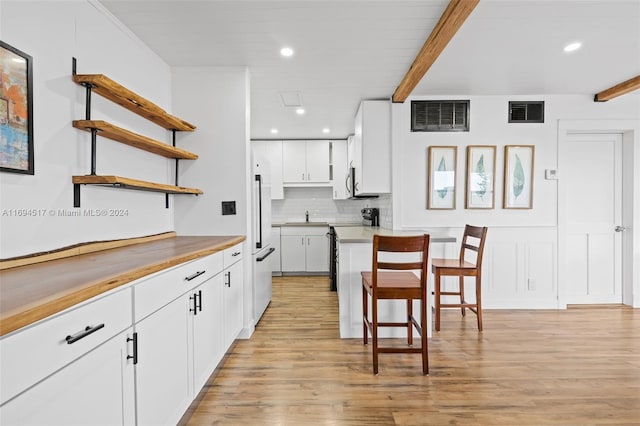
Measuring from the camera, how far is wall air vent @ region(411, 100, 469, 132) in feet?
12.1

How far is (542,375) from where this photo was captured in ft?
7.36

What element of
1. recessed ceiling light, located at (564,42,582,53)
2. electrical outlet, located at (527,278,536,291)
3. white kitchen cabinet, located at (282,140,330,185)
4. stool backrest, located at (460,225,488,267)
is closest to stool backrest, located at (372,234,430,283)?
stool backrest, located at (460,225,488,267)

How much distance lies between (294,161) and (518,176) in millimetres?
3392

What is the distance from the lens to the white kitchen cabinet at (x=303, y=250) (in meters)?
5.46

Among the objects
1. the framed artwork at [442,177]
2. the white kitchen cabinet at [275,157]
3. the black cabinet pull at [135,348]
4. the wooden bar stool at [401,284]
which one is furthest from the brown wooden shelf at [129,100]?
the white kitchen cabinet at [275,157]

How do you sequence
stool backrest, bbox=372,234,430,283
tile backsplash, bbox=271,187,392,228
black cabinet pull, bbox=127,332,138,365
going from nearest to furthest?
1. black cabinet pull, bbox=127,332,138,365
2. stool backrest, bbox=372,234,430,283
3. tile backsplash, bbox=271,187,392,228

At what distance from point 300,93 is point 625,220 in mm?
4118

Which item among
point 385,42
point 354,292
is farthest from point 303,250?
point 385,42

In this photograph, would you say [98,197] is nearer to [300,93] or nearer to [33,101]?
[33,101]

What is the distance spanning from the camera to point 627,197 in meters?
3.77

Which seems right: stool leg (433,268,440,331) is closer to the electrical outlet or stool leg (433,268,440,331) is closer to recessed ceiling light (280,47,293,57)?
the electrical outlet

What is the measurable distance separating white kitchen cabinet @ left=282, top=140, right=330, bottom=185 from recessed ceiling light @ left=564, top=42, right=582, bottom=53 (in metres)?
3.53

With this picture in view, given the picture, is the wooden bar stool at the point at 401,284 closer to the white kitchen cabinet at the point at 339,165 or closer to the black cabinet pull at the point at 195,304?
the black cabinet pull at the point at 195,304

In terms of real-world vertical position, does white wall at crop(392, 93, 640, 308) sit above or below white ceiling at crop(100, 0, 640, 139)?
below
